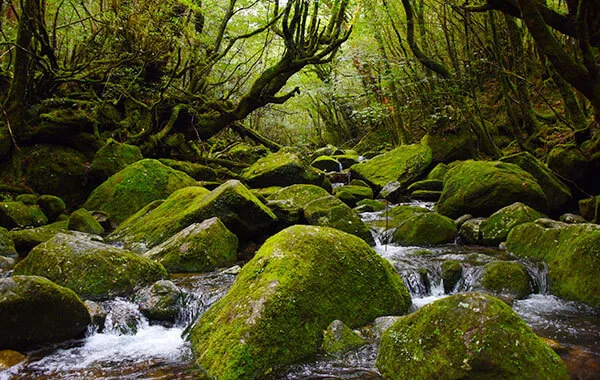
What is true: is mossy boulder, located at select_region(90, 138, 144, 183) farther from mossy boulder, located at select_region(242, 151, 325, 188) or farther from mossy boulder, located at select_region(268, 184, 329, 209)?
mossy boulder, located at select_region(268, 184, 329, 209)

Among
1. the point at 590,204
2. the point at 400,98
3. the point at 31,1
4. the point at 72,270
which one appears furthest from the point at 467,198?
the point at 400,98

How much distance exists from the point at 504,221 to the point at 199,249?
5015 mm

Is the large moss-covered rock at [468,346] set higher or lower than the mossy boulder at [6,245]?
lower

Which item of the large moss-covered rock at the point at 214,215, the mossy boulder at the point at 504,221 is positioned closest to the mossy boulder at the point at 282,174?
the large moss-covered rock at the point at 214,215

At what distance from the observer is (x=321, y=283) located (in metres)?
4.02

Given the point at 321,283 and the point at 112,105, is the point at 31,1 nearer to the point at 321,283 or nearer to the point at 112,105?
the point at 112,105

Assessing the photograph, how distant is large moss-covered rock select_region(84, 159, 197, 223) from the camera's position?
9664 mm

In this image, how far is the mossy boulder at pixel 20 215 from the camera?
829 centimetres

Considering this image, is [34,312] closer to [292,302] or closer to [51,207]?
[292,302]

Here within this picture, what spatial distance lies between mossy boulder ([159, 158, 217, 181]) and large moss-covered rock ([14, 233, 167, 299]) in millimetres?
6907

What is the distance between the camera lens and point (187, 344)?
4027 millimetres

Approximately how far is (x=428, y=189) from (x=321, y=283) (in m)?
9.07

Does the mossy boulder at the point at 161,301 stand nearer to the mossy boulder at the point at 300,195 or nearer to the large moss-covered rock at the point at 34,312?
the large moss-covered rock at the point at 34,312

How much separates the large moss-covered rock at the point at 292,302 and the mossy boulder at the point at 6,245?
177 inches
